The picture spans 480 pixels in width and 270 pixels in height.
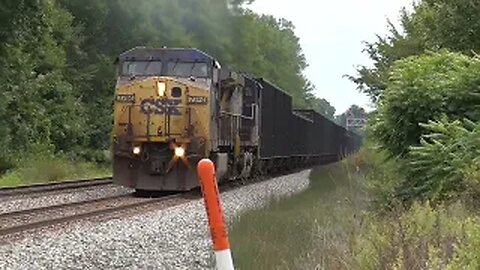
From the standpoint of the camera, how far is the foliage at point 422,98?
45.1 ft

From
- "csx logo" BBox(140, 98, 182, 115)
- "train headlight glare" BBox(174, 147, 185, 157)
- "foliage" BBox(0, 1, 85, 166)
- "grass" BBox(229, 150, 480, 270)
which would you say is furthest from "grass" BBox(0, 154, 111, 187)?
"grass" BBox(229, 150, 480, 270)

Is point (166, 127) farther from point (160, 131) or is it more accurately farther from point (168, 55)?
point (168, 55)

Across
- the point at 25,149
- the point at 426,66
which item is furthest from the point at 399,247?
the point at 25,149

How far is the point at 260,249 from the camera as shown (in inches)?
388

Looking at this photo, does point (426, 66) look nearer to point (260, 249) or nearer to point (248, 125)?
point (260, 249)

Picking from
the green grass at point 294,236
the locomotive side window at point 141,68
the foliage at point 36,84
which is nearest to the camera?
the green grass at point 294,236

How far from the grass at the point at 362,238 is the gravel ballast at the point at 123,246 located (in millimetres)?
580

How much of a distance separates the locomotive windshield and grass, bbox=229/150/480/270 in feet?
18.7

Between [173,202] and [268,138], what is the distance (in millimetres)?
11824

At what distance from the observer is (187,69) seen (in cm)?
2048

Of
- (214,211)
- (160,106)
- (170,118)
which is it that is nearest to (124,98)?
(160,106)

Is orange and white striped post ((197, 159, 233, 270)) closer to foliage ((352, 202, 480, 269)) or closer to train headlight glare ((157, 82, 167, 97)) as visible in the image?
foliage ((352, 202, 480, 269))

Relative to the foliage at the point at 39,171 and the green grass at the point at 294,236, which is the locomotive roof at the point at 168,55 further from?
the foliage at the point at 39,171

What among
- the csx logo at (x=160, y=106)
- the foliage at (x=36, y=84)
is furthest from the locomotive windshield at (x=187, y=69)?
the foliage at (x=36, y=84)
